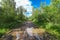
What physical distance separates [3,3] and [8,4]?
112 inches

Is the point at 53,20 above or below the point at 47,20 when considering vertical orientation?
above

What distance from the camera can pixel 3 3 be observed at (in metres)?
44.7

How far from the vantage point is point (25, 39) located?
1719cm

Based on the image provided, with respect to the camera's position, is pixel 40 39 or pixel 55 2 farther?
pixel 55 2

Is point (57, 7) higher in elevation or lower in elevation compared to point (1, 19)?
higher

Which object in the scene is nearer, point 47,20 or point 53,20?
point 53,20

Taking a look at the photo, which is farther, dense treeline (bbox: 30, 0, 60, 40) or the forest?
the forest

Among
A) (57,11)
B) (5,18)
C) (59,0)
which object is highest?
(59,0)

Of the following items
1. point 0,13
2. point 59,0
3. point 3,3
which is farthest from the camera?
point 3,3

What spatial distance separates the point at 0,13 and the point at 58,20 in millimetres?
13438

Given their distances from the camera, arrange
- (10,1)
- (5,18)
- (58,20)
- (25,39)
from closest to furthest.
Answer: (25,39) → (58,20) → (5,18) → (10,1)

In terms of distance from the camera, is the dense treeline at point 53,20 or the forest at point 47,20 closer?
the dense treeline at point 53,20

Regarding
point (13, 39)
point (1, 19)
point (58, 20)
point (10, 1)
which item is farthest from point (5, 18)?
point (13, 39)

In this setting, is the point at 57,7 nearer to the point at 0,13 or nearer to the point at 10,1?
the point at 0,13
